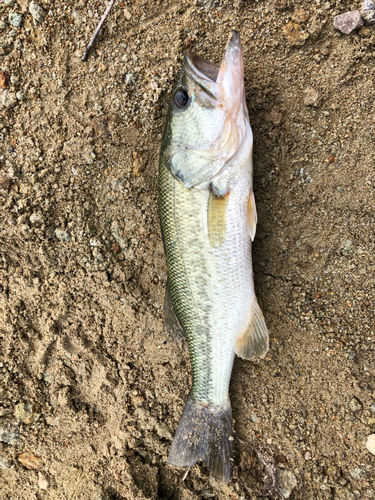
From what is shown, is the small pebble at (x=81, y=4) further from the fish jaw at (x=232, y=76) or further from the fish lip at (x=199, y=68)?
the fish jaw at (x=232, y=76)

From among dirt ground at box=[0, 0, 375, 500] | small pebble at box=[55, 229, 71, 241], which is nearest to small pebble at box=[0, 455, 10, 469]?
dirt ground at box=[0, 0, 375, 500]

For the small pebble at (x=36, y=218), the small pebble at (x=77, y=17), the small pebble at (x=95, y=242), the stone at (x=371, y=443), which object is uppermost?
the small pebble at (x=77, y=17)

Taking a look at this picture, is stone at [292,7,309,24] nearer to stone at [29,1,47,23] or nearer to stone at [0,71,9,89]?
stone at [29,1,47,23]

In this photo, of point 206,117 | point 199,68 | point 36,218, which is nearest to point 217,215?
point 206,117

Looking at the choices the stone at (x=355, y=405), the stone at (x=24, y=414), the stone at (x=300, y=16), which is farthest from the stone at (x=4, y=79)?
the stone at (x=355, y=405)

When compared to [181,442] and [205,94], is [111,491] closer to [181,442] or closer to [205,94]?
[181,442]
